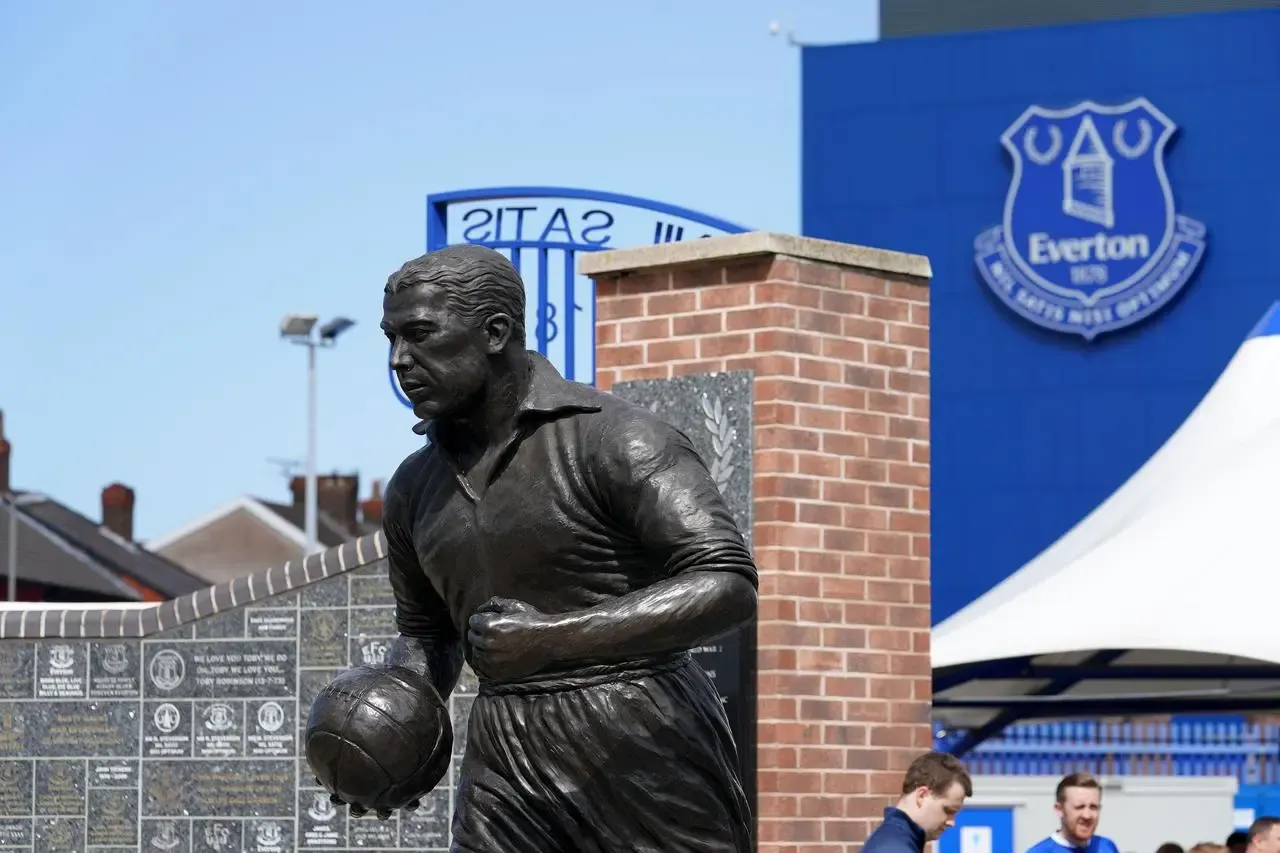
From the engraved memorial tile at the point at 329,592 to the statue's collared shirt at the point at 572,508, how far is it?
4957 millimetres

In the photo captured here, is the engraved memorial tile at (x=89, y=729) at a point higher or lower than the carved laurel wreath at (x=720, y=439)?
lower

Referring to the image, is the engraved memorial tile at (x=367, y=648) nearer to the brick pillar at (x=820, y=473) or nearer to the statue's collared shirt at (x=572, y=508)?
→ the brick pillar at (x=820, y=473)

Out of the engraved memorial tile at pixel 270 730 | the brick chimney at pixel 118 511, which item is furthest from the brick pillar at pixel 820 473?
the brick chimney at pixel 118 511

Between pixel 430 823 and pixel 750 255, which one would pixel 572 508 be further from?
pixel 430 823

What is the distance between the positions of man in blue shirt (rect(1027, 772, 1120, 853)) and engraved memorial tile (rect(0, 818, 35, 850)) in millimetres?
3988

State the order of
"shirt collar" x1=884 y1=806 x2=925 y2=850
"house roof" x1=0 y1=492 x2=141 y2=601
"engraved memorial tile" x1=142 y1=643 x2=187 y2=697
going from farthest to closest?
1. "house roof" x1=0 y1=492 x2=141 y2=601
2. "engraved memorial tile" x1=142 y1=643 x2=187 y2=697
3. "shirt collar" x1=884 y1=806 x2=925 y2=850

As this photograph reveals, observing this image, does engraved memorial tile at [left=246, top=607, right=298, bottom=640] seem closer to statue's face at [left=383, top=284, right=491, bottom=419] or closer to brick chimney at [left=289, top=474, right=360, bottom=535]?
statue's face at [left=383, top=284, right=491, bottom=419]

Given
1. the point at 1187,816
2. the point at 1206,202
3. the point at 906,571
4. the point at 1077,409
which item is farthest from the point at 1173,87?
the point at 906,571

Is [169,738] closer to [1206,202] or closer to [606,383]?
[606,383]

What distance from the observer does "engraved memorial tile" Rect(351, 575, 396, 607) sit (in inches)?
372

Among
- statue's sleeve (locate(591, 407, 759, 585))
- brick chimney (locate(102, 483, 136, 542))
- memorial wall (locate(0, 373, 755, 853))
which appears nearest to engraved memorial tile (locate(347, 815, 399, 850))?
memorial wall (locate(0, 373, 755, 853))

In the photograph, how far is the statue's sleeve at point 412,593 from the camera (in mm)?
4781

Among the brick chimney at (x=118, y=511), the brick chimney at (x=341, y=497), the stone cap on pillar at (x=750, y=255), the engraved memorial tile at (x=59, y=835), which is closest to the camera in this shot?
the stone cap on pillar at (x=750, y=255)

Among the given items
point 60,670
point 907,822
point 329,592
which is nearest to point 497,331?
point 907,822
